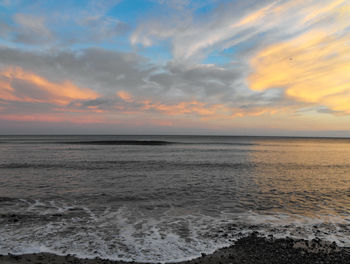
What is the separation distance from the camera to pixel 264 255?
7926 mm

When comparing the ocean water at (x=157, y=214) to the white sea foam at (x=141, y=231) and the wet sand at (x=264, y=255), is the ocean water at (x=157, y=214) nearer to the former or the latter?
the white sea foam at (x=141, y=231)

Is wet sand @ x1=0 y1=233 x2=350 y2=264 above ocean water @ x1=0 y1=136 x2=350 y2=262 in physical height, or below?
above

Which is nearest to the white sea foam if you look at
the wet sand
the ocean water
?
the ocean water

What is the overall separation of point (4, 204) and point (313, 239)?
55.7 feet

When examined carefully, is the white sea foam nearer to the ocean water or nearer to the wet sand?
the ocean water

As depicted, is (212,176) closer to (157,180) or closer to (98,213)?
(157,180)

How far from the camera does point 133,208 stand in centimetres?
1360

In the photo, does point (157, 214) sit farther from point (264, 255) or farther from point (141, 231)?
point (264, 255)

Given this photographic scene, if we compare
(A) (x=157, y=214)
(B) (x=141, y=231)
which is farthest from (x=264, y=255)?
(A) (x=157, y=214)

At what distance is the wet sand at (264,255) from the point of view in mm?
7523

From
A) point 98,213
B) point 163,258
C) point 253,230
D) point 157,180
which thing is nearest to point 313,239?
point 253,230

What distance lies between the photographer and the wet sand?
7523 millimetres

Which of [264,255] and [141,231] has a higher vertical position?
[264,255]

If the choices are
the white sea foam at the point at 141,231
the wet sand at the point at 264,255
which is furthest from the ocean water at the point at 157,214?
the wet sand at the point at 264,255
